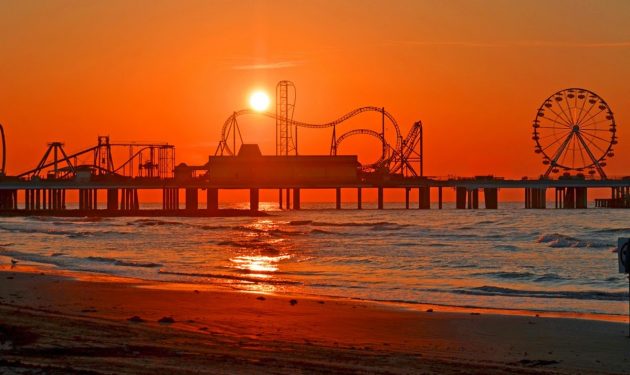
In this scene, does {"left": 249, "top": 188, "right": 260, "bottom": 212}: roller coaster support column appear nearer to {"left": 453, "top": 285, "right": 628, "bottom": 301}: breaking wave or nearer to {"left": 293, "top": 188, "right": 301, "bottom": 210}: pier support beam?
{"left": 293, "top": 188, "right": 301, "bottom": 210}: pier support beam

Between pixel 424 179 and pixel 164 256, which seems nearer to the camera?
pixel 164 256

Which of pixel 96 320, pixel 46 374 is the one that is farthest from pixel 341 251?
pixel 46 374

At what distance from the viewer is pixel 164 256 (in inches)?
1233

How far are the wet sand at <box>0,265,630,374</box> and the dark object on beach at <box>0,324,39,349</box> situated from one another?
0.01 m

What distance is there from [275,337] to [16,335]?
297 cm

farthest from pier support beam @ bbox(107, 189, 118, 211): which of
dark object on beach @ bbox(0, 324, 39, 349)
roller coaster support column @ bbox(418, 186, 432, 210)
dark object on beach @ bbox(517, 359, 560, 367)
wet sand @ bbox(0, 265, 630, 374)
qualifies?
dark object on beach @ bbox(517, 359, 560, 367)

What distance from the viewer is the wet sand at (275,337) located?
8711 millimetres

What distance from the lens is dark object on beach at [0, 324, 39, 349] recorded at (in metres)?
9.40

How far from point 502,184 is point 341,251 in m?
75.2

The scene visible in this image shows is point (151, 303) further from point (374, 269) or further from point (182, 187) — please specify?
point (182, 187)

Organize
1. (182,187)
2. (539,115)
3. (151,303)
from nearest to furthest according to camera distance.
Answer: (151,303) → (539,115) → (182,187)

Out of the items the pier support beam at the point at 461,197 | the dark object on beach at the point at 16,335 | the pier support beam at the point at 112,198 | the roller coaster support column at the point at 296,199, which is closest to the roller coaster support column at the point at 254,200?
the roller coaster support column at the point at 296,199

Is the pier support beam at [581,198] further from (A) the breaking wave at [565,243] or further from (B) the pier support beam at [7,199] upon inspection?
(A) the breaking wave at [565,243]

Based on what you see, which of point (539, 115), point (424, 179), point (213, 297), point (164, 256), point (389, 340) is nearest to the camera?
point (389, 340)
